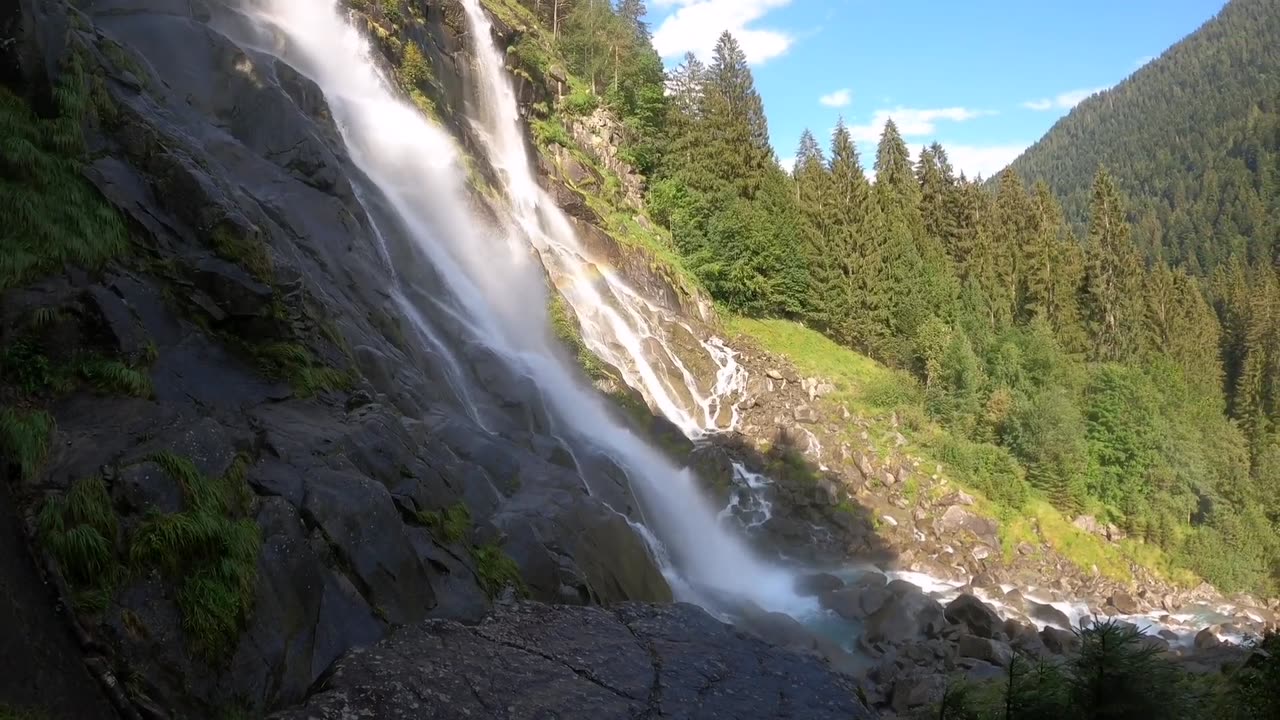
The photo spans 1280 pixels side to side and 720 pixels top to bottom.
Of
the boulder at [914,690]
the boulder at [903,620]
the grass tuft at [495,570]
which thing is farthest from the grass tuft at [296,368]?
the boulder at [903,620]

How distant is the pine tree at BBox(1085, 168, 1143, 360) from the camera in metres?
51.6

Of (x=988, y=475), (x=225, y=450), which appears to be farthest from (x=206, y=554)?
(x=988, y=475)

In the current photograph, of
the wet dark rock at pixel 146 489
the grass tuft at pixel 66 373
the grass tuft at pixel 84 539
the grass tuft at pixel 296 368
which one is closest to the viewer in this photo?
the grass tuft at pixel 84 539

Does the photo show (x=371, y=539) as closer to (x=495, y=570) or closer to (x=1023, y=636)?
(x=495, y=570)

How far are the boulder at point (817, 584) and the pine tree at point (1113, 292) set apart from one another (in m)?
36.1

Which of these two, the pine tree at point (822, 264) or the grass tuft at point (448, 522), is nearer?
the grass tuft at point (448, 522)

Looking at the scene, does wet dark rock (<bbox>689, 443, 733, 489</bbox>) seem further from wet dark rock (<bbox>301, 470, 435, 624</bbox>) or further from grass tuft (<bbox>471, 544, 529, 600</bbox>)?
wet dark rock (<bbox>301, 470, 435, 624</bbox>)

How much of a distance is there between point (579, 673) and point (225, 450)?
14.8ft

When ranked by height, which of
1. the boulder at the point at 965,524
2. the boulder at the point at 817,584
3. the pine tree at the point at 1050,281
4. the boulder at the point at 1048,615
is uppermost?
the pine tree at the point at 1050,281

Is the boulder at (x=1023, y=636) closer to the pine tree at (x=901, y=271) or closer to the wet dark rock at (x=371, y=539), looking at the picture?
the wet dark rock at (x=371, y=539)

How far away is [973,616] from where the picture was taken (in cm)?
2222

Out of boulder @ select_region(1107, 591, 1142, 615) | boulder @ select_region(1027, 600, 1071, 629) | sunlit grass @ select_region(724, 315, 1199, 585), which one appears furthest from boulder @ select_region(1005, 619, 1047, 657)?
boulder @ select_region(1107, 591, 1142, 615)

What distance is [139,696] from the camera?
19.2 ft

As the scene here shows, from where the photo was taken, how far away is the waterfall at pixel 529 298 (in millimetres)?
21875
